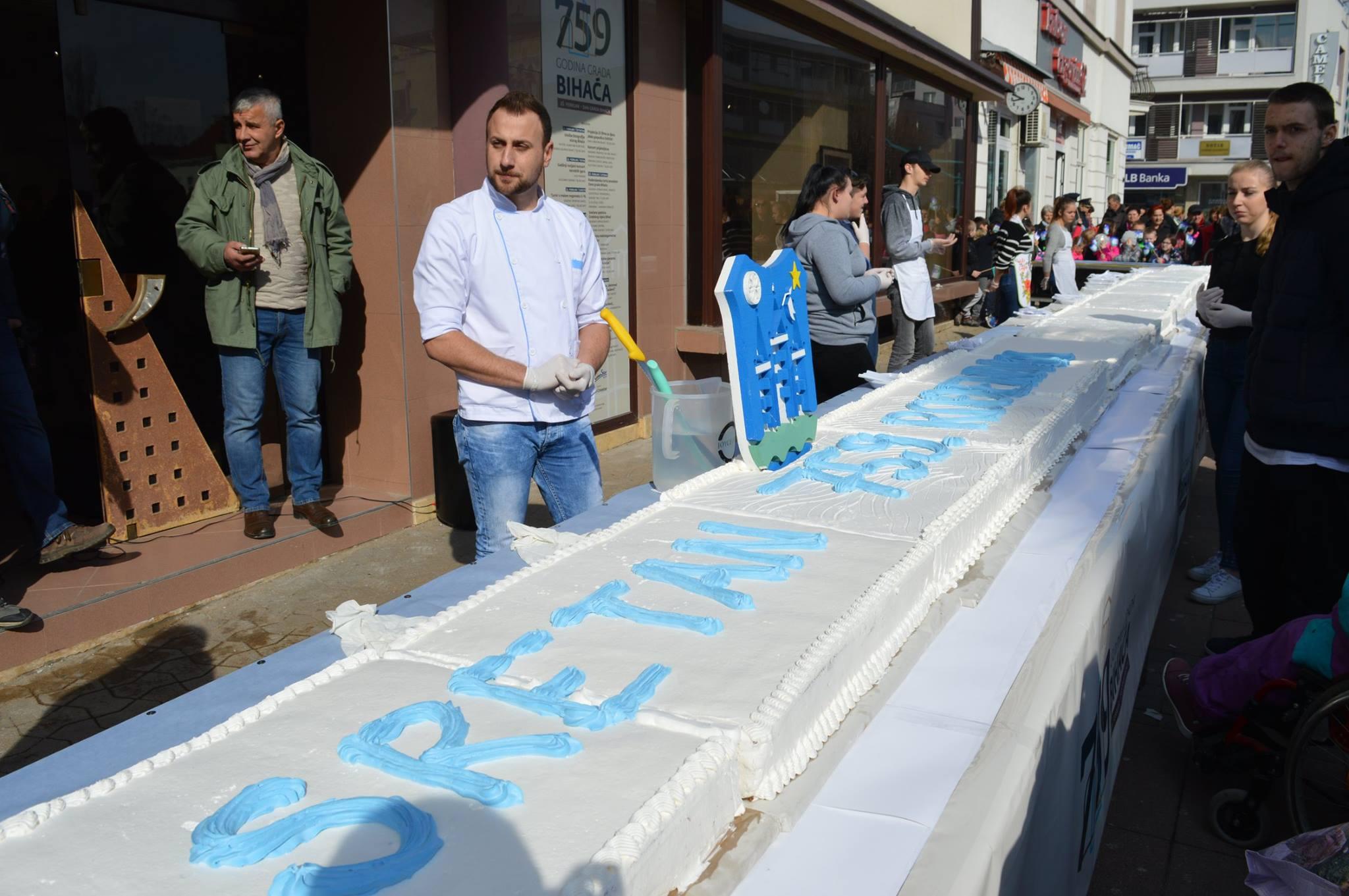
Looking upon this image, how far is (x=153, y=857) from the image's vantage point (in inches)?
43.7

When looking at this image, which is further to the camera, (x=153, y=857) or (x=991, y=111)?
(x=991, y=111)

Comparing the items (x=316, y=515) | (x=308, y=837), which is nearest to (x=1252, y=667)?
(x=308, y=837)

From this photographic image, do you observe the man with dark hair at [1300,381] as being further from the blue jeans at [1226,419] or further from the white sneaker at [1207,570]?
the white sneaker at [1207,570]

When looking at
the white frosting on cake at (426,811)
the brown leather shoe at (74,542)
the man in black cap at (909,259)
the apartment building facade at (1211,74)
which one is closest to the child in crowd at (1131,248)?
the man in black cap at (909,259)

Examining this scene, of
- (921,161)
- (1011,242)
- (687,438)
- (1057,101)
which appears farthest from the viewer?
(1057,101)

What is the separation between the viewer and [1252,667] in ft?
8.89

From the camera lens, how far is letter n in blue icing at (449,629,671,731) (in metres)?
1.39

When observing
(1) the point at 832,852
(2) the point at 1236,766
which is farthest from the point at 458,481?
(1) the point at 832,852

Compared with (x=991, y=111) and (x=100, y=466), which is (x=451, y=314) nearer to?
(x=100, y=466)

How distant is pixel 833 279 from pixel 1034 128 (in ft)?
56.5

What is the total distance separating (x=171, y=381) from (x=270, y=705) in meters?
3.61

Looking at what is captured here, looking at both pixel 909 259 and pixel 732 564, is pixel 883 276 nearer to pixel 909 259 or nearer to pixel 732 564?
pixel 909 259

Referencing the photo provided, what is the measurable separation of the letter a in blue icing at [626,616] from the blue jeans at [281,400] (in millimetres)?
3284

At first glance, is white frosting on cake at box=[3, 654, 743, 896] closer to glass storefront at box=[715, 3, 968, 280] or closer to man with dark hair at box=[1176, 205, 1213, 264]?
glass storefront at box=[715, 3, 968, 280]
